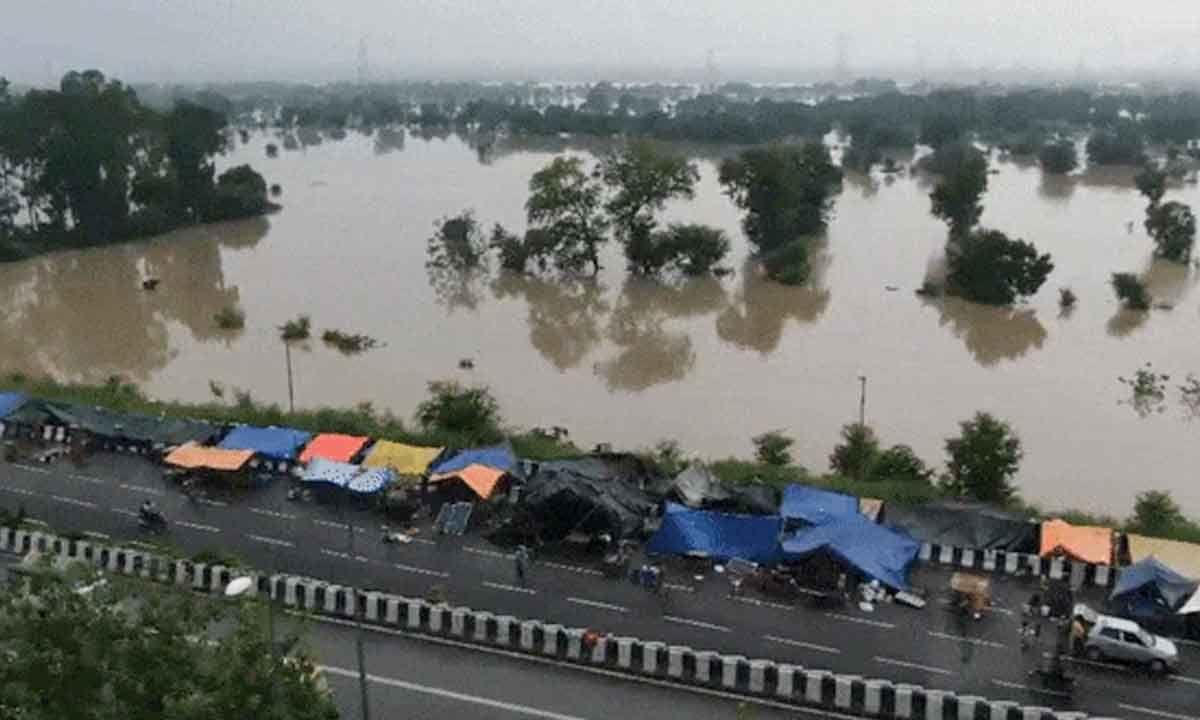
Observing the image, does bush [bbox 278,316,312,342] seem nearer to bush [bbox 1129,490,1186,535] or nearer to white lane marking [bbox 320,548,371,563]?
white lane marking [bbox 320,548,371,563]

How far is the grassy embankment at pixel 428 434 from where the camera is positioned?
17.4 meters

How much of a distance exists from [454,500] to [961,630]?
7559 mm

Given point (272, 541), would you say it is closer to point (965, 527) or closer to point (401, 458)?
point (401, 458)

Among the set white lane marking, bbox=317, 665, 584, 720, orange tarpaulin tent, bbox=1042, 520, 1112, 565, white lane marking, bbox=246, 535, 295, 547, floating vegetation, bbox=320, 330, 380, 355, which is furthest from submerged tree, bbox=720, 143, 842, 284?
white lane marking, bbox=317, 665, 584, 720

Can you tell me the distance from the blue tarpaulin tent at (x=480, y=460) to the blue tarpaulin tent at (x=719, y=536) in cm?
306

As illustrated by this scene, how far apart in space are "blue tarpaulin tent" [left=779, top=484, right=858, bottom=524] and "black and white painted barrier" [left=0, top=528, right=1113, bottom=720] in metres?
3.28

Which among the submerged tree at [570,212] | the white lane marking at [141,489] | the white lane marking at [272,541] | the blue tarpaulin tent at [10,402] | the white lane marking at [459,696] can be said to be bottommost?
the white lane marking at [459,696]

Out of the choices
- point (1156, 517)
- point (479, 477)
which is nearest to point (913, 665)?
point (1156, 517)

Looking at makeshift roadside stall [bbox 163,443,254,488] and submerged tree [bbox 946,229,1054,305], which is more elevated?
submerged tree [bbox 946,229,1054,305]

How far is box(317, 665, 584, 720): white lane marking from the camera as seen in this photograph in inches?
465

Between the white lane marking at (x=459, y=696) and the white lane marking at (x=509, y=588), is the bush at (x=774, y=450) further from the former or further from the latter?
the white lane marking at (x=459, y=696)

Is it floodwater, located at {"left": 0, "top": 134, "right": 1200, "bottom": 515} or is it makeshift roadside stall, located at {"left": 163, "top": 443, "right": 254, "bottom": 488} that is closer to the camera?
makeshift roadside stall, located at {"left": 163, "top": 443, "right": 254, "bottom": 488}

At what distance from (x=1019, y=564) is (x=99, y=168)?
36765 millimetres

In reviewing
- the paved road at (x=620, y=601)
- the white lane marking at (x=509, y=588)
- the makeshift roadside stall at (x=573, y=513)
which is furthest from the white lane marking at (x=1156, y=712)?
the white lane marking at (x=509, y=588)
